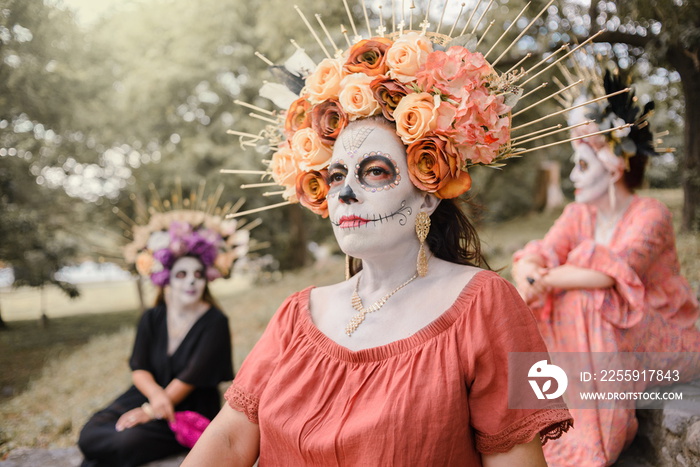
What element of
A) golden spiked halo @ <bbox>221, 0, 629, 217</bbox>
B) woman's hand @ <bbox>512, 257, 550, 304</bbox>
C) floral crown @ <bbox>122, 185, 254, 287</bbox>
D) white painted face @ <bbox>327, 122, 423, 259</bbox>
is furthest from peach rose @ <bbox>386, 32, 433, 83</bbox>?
floral crown @ <bbox>122, 185, 254, 287</bbox>

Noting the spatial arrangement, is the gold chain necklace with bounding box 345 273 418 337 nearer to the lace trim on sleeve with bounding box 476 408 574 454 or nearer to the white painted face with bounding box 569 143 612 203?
the lace trim on sleeve with bounding box 476 408 574 454

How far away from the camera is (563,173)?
13.0 m

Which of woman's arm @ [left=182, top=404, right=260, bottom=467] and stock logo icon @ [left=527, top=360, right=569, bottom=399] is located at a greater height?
stock logo icon @ [left=527, top=360, right=569, bottom=399]

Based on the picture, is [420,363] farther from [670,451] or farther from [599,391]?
[670,451]

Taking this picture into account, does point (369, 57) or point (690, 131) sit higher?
point (369, 57)

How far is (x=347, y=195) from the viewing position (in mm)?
1614

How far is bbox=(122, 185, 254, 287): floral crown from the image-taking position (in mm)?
3314

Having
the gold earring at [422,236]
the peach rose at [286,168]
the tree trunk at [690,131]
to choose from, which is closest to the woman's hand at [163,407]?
the peach rose at [286,168]

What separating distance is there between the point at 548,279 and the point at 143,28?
781cm

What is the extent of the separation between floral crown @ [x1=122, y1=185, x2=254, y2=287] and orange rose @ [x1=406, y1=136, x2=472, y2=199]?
1.85 meters

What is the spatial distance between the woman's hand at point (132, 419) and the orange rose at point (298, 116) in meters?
1.91

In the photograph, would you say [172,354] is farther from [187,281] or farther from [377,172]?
[377,172]

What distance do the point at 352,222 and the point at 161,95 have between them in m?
7.49

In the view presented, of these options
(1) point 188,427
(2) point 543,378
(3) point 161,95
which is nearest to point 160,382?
(1) point 188,427
